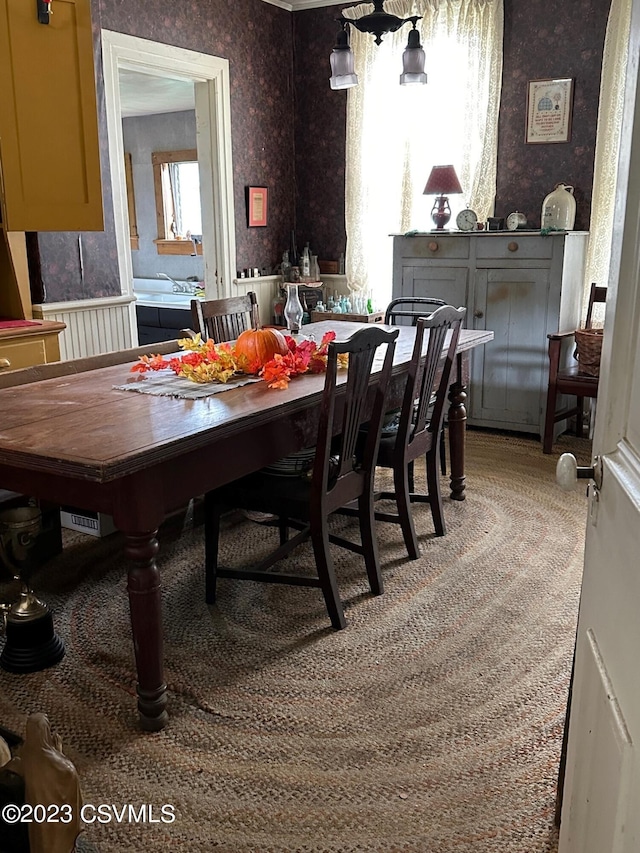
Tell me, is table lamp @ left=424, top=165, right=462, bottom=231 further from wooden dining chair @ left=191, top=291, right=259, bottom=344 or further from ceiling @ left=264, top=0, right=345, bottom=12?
wooden dining chair @ left=191, top=291, right=259, bottom=344

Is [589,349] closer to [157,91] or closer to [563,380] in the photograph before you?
[563,380]

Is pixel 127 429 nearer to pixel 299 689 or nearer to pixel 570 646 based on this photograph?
pixel 299 689

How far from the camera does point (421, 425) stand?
318 centimetres

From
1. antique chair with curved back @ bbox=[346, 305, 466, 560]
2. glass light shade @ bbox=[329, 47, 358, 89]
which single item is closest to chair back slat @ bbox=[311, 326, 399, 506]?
antique chair with curved back @ bbox=[346, 305, 466, 560]

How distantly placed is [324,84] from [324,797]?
5163 mm

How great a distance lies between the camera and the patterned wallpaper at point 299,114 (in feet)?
15.0

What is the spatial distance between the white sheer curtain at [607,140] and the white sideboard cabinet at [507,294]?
0.08 meters

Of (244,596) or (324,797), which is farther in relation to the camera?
(244,596)

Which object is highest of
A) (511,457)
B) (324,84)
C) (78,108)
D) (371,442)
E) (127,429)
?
(324,84)

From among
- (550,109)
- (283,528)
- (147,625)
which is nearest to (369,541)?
(283,528)

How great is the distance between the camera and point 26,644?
2311mm

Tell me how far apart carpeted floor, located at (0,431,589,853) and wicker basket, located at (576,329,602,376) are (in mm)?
1456

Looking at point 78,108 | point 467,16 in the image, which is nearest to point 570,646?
point 78,108

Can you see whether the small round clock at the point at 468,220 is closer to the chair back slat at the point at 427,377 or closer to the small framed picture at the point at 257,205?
the small framed picture at the point at 257,205
